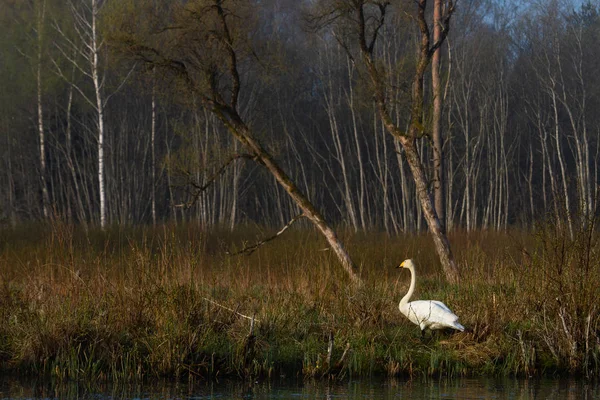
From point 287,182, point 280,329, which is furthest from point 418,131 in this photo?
point 280,329

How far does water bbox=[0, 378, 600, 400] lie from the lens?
748 cm

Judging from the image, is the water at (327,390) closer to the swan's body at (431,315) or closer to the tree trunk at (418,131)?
the swan's body at (431,315)

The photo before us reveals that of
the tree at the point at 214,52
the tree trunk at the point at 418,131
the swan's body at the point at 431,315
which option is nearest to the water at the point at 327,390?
the swan's body at the point at 431,315

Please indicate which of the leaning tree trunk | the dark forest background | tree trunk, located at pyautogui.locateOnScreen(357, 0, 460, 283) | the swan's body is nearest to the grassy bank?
the swan's body

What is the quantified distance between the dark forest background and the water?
1961 cm

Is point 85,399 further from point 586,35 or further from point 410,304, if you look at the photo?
point 586,35

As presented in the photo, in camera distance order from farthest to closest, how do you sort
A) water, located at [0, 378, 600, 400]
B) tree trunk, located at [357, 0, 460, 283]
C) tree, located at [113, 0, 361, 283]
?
tree trunk, located at [357, 0, 460, 283] → tree, located at [113, 0, 361, 283] → water, located at [0, 378, 600, 400]

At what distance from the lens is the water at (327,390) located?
7.48 m

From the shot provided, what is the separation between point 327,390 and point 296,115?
3182cm

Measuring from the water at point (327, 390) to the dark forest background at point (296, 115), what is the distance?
772 inches

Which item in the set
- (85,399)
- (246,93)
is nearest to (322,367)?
(85,399)

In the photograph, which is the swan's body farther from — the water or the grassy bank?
the water

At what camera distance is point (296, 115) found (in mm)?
39156

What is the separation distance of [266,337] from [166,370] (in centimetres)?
130
